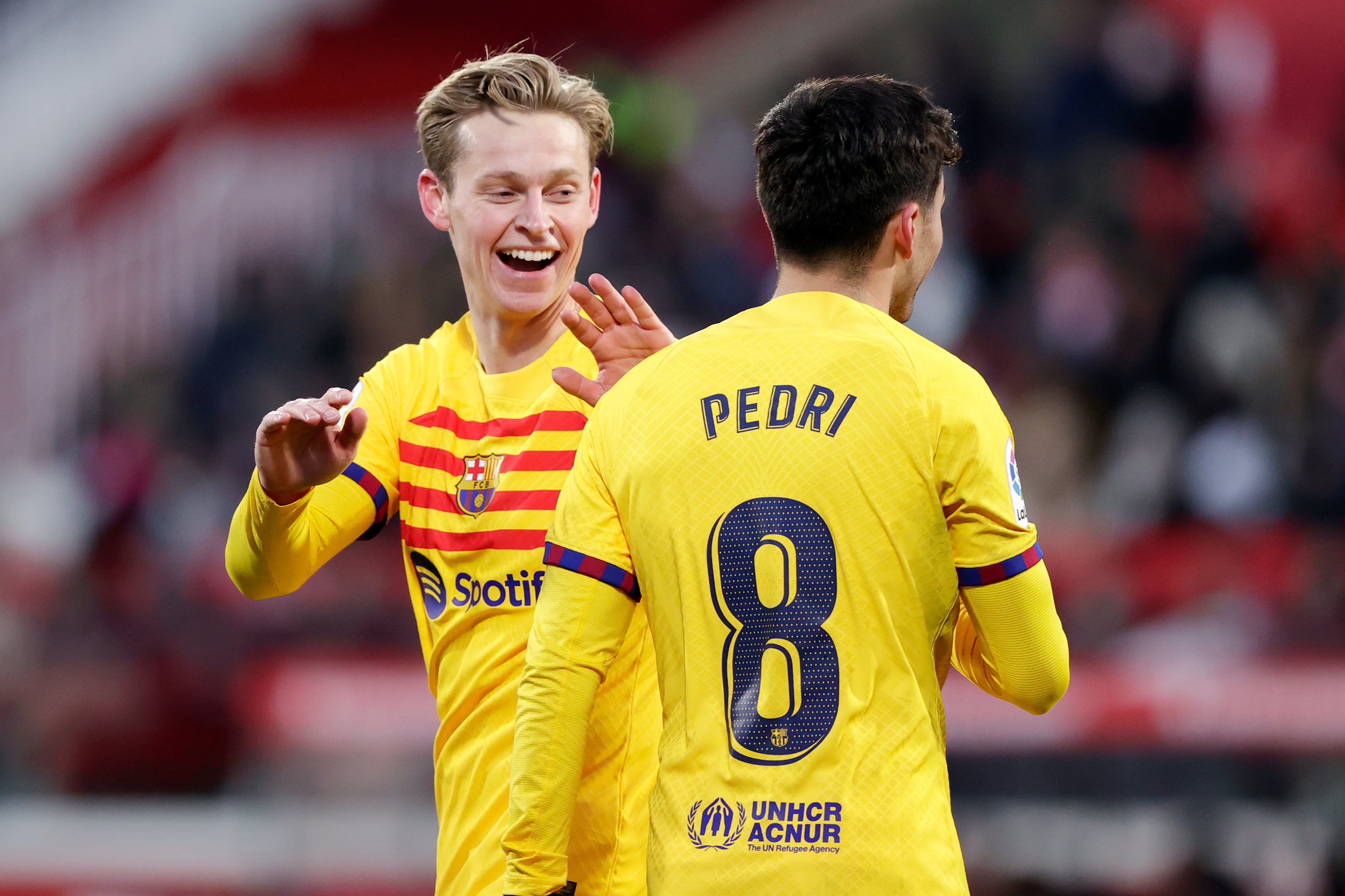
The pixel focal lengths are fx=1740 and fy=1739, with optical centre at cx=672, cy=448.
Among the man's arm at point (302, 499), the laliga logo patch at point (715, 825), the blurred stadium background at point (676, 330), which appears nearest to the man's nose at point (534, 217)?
the man's arm at point (302, 499)

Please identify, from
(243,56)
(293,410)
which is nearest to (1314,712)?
(293,410)

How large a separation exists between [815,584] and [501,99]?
4.18ft

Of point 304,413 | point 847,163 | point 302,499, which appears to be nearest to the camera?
point 847,163

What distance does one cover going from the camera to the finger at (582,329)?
3.13m

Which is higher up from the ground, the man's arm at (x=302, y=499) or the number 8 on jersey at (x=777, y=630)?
the man's arm at (x=302, y=499)

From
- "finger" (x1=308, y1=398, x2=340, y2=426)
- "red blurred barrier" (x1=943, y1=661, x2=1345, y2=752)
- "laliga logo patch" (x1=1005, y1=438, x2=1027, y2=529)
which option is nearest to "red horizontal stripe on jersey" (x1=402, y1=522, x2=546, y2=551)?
"finger" (x1=308, y1=398, x2=340, y2=426)

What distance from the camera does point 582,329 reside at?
3.16 meters

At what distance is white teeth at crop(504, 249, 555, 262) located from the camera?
340 centimetres

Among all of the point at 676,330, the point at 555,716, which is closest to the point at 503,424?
the point at 555,716

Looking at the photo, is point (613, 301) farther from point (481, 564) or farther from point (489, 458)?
point (481, 564)

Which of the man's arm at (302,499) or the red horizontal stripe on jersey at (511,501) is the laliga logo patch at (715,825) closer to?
the red horizontal stripe on jersey at (511,501)

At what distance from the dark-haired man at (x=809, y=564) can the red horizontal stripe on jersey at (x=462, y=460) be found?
433 millimetres

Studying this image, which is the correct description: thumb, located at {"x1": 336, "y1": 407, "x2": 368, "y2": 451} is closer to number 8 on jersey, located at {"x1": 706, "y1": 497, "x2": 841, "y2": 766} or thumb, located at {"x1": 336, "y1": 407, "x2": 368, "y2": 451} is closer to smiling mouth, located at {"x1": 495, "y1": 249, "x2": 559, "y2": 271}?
smiling mouth, located at {"x1": 495, "y1": 249, "x2": 559, "y2": 271}

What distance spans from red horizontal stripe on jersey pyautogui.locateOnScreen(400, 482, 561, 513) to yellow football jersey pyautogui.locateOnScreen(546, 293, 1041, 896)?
49cm
